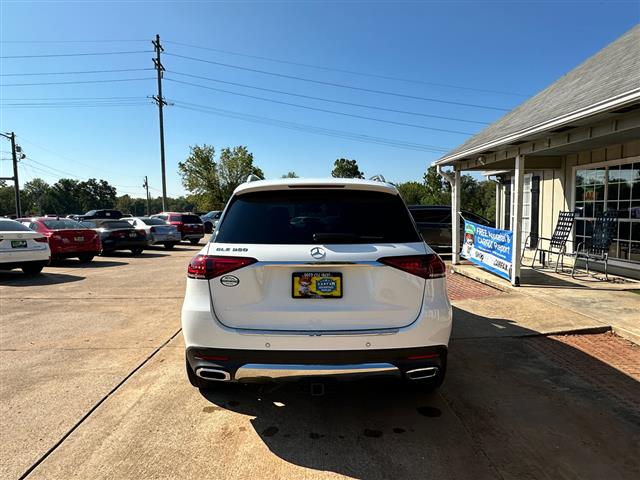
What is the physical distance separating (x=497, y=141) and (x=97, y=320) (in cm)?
747

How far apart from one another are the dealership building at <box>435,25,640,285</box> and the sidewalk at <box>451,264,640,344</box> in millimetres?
709

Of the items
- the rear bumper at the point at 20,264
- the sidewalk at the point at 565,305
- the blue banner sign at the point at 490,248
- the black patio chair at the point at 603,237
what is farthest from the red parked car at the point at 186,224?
the black patio chair at the point at 603,237

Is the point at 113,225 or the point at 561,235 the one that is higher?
the point at 113,225

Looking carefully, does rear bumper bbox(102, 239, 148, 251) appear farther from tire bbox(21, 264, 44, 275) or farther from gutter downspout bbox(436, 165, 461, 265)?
gutter downspout bbox(436, 165, 461, 265)

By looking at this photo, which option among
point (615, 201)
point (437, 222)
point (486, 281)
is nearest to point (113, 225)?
point (437, 222)

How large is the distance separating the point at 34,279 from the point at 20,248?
0.79 m

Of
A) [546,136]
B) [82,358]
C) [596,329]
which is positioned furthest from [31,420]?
[546,136]

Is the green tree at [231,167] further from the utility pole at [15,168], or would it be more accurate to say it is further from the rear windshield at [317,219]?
the rear windshield at [317,219]

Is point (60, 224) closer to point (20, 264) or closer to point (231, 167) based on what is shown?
point (20, 264)

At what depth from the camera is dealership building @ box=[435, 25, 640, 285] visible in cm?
643

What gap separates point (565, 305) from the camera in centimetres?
673

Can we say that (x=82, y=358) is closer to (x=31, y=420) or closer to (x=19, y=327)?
(x=31, y=420)

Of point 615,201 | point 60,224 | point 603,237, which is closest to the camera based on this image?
point 603,237

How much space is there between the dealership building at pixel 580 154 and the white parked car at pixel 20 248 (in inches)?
401
